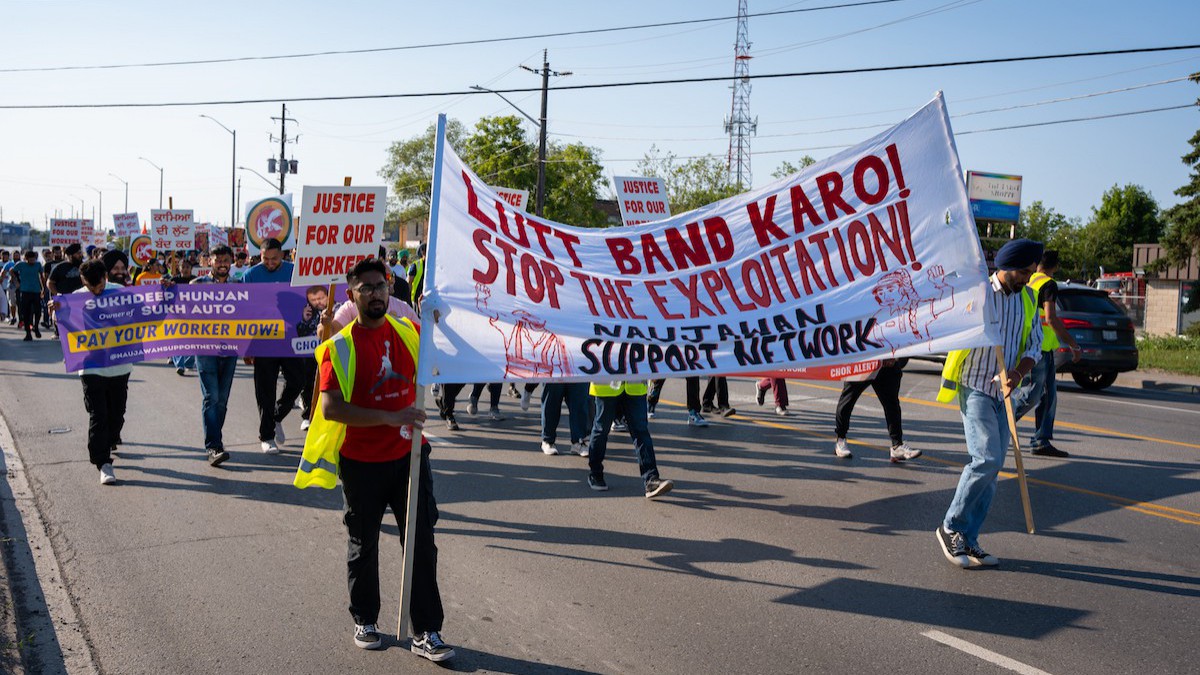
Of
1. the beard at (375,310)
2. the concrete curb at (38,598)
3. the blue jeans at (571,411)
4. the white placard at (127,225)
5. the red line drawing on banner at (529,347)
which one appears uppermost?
the white placard at (127,225)

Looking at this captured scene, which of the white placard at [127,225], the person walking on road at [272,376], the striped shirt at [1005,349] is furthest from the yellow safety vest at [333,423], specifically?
the white placard at [127,225]

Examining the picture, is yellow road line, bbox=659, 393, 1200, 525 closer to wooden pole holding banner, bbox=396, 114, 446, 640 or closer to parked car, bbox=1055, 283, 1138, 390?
wooden pole holding banner, bbox=396, 114, 446, 640

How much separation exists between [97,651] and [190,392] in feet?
31.0

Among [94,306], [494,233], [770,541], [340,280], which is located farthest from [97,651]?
[94,306]

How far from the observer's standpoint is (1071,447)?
10375mm

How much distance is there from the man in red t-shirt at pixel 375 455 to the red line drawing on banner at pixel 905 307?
106 inches

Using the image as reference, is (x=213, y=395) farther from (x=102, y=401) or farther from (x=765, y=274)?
(x=765, y=274)

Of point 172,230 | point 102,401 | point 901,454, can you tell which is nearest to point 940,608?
point 901,454

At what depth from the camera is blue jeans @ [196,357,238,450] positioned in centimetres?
890

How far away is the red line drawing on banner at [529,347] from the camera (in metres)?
5.15

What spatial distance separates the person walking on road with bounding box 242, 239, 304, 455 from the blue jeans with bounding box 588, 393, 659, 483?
3.35m

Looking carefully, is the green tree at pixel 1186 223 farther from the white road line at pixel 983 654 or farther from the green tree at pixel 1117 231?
the green tree at pixel 1117 231

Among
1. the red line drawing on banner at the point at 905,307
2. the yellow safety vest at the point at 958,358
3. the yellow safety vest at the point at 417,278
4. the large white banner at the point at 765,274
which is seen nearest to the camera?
the large white banner at the point at 765,274

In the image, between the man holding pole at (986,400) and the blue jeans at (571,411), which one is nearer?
the man holding pole at (986,400)
